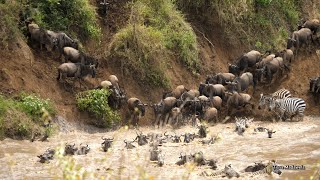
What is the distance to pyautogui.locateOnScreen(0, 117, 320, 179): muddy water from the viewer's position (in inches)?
481

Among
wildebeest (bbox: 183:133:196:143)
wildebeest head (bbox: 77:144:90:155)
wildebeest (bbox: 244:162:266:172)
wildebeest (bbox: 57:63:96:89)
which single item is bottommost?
wildebeest (bbox: 244:162:266:172)

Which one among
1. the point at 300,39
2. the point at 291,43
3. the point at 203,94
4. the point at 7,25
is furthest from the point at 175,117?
the point at 300,39

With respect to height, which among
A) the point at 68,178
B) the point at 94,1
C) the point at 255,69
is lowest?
the point at 68,178

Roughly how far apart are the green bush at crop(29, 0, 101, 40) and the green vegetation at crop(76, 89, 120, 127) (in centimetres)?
273

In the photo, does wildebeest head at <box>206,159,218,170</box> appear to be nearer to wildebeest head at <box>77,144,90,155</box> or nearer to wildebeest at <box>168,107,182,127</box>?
wildebeest head at <box>77,144,90,155</box>

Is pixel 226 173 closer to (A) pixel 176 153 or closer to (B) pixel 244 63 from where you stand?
(A) pixel 176 153

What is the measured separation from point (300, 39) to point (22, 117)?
37.5ft

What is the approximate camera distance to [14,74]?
16969mm

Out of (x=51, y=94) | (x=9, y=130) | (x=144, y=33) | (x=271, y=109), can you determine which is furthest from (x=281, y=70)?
(x=9, y=130)

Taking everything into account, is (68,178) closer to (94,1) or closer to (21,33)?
(21,33)

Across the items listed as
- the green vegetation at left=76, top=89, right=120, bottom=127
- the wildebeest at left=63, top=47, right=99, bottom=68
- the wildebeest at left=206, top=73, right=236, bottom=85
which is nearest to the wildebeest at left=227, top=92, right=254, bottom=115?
the wildebeest at left=206, top=73, right=236, bottom=85

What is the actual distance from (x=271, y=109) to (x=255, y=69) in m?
2.11

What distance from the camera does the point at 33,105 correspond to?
1599 centimetres

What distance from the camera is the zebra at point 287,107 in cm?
1973
